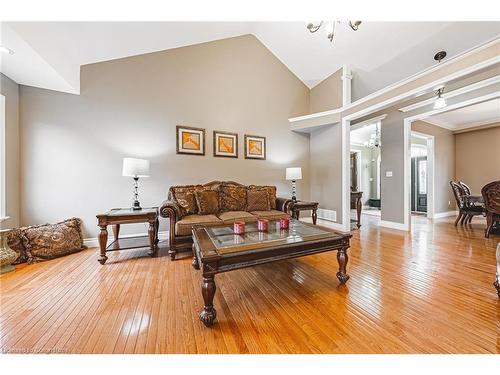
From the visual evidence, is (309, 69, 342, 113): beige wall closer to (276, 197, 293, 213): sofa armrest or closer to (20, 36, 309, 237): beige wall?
(20, 36, 309, 237): beige wall

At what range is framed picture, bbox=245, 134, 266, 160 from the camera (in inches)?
163

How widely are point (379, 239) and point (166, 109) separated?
14.2 feet

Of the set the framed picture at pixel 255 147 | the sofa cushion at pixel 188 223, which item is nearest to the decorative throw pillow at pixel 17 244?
the sofa cushion at pixel 188 223

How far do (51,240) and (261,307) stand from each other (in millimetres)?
2825

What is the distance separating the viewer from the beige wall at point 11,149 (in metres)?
2.56

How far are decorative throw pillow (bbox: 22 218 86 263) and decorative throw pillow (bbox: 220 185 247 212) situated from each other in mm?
2131

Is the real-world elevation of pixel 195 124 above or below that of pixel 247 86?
below

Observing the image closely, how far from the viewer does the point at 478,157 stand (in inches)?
220

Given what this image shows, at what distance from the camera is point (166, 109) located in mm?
3514

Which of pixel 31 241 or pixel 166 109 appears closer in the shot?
pixel 31 241

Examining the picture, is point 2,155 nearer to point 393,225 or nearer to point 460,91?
point 460,91

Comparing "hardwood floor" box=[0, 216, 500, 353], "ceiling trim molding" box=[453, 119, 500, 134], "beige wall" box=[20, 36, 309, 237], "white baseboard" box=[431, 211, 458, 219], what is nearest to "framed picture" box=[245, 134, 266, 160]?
"beige wall" box=[20, 36, 309, 237]
